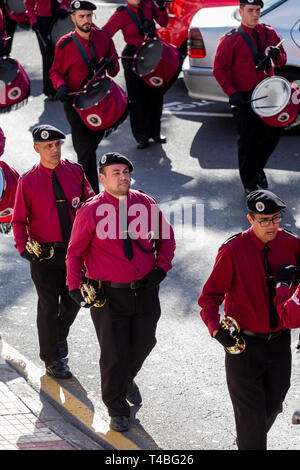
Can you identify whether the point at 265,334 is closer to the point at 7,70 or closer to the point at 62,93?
the point at 62,93

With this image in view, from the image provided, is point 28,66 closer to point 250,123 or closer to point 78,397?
point 250,123

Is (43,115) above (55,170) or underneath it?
underneath

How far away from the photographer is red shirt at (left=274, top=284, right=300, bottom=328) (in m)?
5.62

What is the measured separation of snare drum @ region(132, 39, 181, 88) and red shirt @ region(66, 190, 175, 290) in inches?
188

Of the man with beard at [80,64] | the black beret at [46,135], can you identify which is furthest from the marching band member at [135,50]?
the black beret at [46,135]

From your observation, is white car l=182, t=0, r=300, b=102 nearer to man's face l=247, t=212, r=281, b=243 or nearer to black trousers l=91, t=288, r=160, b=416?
black trousers l=91, t=288, r=160, b=416

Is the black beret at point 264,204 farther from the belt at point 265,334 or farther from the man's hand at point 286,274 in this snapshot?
the belt at point 265,334

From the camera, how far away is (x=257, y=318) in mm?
5980

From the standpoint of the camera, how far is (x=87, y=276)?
6820 mm

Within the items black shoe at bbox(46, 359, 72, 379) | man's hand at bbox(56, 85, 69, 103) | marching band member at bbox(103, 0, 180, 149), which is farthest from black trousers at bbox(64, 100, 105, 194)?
black shoe at bbox(46, 359, 72, 379)

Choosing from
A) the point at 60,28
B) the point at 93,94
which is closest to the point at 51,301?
the point at 93,94

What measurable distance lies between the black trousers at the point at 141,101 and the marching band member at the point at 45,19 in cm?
201
